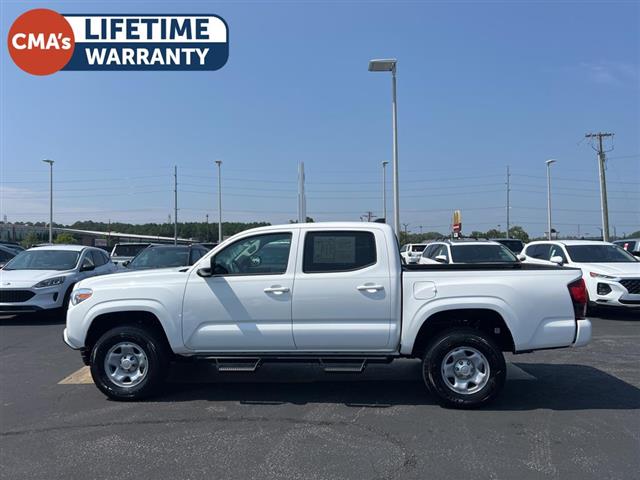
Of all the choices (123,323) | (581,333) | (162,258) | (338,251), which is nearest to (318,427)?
(338,251)

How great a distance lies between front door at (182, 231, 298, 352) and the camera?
18.4 feet

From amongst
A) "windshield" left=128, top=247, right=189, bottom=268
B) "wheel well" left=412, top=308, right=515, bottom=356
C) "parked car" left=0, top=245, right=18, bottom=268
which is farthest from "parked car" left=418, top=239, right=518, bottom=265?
"parked car" left=0, top=245, right=18, bottom=268

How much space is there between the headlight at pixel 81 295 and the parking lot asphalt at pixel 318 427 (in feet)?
3.72

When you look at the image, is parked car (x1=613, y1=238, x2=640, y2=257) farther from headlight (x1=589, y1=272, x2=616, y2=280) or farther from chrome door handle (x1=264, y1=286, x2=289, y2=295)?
chrome door handle (x1=264, y1=286, x2=289, y2=295)

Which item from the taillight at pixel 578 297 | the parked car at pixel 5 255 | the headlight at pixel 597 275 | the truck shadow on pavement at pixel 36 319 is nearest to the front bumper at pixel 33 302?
the truck shadow on pavement at pixel 36 319

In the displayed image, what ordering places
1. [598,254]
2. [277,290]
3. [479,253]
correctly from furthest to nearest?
1. [479,253]
2. [598,254]
3. [277,290]

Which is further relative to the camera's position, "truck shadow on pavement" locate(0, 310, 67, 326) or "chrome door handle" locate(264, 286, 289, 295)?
"truck shadow on pavement" locate(0, 310, 67, 326)

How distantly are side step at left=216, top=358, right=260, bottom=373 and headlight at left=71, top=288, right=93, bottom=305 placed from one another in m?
1.65

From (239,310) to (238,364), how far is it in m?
0.61

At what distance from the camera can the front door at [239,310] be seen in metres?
5.61

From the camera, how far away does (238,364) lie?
571cm

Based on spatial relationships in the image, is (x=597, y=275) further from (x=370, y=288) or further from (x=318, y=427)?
(x=318, y=427)

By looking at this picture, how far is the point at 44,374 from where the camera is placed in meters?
7.04

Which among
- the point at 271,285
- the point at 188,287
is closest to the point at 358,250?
the point at 271,285
